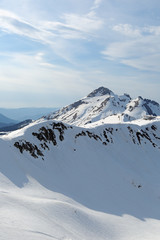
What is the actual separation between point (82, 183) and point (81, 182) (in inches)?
12.4

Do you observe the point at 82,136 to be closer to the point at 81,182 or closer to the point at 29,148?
the point at 81,182

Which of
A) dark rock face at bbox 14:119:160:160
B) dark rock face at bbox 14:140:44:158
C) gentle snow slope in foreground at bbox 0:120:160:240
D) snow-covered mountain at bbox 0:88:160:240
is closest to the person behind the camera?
gentle snow slope in foreground at bbox 0:120:160:240

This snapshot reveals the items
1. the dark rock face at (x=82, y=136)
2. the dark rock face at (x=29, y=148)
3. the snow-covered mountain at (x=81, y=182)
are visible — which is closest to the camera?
the snow-covered mountain at (x=81, y=182)

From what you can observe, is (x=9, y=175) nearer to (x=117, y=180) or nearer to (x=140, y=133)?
(x=117, y=180)

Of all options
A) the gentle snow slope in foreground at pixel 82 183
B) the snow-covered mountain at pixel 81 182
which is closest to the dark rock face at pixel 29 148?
the snow-covered mountain at pixel 81 182

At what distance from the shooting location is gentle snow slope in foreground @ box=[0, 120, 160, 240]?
2022cm

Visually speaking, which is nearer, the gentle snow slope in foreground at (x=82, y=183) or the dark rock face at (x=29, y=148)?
the gentle snow slope in foreground at (x=82, y=183)

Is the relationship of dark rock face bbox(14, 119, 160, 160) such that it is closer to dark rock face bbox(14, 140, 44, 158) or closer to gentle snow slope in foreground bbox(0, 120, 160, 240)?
dark rock face bbox(14, 140, 44, 158)

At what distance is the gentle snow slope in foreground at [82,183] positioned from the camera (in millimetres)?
20219

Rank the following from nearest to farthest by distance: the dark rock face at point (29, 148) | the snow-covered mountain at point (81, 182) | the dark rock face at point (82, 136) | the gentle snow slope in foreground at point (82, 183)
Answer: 1. the gentle snow slope in foreground at point (82, 183)
2. the snow-covered mountain at point (81, 182)
3. the dark rock face at point (29, 148)
4. the dark rock face at point (82, 136)

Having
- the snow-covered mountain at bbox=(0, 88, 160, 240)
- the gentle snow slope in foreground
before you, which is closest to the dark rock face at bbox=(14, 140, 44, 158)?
the snow-covered mountain at bbox=(0, 88, 160, 240)

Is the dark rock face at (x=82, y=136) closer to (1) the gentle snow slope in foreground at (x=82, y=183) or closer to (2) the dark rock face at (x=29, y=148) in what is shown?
(2) the dark rock face at (x=29, y=148)

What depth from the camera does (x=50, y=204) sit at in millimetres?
23109

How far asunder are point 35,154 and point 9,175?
9800 millimetres
